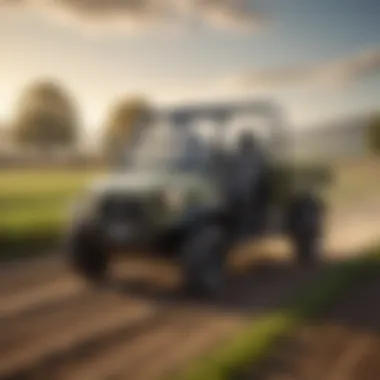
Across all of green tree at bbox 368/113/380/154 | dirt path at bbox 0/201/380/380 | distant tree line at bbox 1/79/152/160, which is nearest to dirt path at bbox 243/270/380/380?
dirt path at bbox 0/201/380/380

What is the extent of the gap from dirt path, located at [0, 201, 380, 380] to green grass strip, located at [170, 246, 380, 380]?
0.13 meters

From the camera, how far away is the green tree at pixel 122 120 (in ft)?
17.8

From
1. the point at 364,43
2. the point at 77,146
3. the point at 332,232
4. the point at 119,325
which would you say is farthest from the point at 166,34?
the point at 332,232

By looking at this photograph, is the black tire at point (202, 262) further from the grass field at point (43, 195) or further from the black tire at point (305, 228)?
the black tire at point (305, 228)

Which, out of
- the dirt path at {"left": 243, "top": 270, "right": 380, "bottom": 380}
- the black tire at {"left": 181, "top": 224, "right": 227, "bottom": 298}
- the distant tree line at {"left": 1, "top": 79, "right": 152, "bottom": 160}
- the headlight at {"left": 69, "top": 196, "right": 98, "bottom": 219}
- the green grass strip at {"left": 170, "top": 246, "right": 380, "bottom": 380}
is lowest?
the dirt path at {"left": 243, "top": 270, "right": 380, "bottom": 380}

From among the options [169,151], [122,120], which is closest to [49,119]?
[122,120]

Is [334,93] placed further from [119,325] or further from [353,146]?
[119,325]

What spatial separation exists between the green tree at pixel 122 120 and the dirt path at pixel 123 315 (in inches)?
46.7

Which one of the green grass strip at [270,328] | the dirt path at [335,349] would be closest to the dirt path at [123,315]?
the green grass strip at [270,328]

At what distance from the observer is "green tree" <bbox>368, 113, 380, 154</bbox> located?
574cm

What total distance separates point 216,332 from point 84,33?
226cm

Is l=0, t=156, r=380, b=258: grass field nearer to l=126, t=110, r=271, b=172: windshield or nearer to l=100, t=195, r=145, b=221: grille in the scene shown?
l=100, t=195, r=145, b=221: grille

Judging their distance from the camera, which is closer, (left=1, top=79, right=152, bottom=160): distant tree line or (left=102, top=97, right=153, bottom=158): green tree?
(left=1, top=79, right=152, bottom=160): distant tree line

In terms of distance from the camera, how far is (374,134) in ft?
19.2
